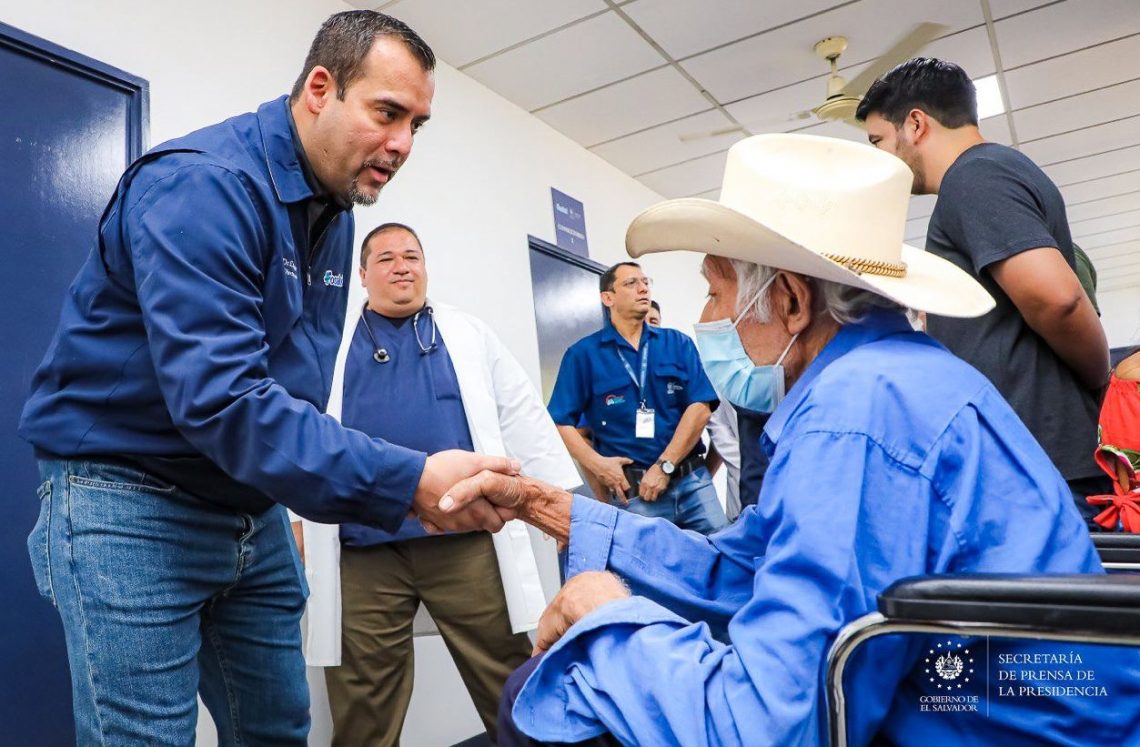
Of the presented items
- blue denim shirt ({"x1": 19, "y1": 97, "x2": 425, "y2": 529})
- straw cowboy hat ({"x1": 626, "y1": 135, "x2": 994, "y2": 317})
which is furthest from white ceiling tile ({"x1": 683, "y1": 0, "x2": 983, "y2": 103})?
blue denim shirt ({"x1": 19, "y1": 97, "x2": 425, "y2": 529})

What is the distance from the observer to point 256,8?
112 inches

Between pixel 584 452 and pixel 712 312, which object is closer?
pixel 712 312

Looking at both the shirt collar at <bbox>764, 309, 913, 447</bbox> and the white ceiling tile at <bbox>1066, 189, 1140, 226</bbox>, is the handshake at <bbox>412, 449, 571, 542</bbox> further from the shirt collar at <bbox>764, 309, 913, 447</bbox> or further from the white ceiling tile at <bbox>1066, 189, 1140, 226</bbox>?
the white ceiling tile at <bbox>1066, 189, 1140, 226</bbox>

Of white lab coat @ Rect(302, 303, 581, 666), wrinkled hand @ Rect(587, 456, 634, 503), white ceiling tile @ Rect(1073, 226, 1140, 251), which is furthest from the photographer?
white ceiling tile @ Rect(1073, 226, 1140, 251)

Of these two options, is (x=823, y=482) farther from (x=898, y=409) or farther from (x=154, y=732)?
(x=154, y=732)


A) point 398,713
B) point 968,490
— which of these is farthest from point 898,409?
point 398,713

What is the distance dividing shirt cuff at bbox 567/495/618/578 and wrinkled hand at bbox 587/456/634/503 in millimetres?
2191

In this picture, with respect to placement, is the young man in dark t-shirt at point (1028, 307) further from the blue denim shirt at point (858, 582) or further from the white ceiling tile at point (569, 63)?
the white ceiling tile at point (569, 63)

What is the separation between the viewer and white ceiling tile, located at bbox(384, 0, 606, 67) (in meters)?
3.33

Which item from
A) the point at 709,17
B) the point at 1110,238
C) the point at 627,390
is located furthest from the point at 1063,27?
the point at 1110,238

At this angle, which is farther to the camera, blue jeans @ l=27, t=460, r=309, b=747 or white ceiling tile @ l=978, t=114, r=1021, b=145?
white ceiling tile @ l=978, t=114, r=1021, b=145

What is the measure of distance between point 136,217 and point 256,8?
2.06 metres

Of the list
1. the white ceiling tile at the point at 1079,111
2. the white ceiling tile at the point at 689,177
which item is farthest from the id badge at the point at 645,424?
the white ceiling tile at the point at 1079,111

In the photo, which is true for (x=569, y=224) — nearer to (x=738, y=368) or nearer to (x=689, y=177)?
(x=689, y=177)
